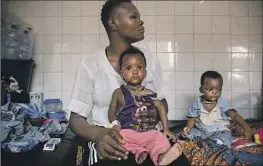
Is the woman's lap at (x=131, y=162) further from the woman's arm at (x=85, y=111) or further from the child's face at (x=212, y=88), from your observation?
the child's face at (x=212, y=88)

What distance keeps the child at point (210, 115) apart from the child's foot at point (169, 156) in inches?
28.1

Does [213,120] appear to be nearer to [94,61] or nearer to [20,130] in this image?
[94,61]

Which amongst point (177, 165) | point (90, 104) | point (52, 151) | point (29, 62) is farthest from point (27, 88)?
point (177, 165)

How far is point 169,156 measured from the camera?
45.0 inches

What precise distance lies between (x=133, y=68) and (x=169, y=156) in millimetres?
455

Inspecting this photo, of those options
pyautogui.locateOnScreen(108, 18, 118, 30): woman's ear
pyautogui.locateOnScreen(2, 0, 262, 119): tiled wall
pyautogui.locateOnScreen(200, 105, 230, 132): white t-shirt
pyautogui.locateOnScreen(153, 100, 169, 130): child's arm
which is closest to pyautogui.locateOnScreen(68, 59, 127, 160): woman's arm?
pyautogui.locateOnScreen(108, 18, 118, 30): woman's ear

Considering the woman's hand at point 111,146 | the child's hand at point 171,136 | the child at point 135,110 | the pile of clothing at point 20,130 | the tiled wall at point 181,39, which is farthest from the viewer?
the tiled wall at point 181,39

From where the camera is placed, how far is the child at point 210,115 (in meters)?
1.88

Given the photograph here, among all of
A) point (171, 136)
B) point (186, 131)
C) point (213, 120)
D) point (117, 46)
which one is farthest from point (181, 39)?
point (171, 136)

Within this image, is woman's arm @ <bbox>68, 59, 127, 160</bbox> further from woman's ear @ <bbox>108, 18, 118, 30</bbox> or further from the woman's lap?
woman's ear @ <bbox>108, 18, 118, 30</bbox>

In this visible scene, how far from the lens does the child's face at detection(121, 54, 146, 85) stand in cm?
141

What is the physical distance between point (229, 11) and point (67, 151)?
197cm

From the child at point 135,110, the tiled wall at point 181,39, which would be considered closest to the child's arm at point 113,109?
the child at point 135,110

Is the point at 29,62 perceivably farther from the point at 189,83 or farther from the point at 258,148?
the point at 258,148
